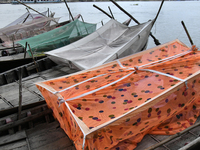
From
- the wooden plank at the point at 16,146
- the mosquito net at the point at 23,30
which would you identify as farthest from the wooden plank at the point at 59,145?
the mosquito net at the point at 23,30

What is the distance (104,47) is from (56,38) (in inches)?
160

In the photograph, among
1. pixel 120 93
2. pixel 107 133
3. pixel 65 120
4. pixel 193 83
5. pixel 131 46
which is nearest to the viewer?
pixel 107 133

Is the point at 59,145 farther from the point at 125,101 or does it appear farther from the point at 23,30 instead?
the point at 23,30

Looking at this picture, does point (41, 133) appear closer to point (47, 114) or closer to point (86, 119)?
point (47, 114)

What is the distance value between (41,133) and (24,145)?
520 millimetres

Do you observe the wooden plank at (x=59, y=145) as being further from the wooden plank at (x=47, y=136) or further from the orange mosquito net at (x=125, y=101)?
the orange mosquito net at (x=125, y=101)

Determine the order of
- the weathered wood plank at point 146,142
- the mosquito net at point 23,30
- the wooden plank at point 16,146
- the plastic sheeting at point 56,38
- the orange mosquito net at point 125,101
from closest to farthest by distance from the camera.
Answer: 1. the orange mosquito net at point 125,101
2. the weathered wood plank at point 146,142
3. the wooden plank at point 16,146
4. the plastic sheeting at point 56,38
5. the mosquito net at point 23,30

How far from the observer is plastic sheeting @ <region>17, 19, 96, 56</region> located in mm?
10075

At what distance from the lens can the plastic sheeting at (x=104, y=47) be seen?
24.8 ft

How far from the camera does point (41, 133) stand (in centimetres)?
506

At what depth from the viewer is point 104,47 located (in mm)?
8672

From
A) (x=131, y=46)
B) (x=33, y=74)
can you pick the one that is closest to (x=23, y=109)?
(x=33, y=74)

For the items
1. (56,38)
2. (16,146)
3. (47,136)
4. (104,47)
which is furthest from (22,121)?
(56,38)

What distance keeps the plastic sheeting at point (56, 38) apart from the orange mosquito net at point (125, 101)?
5.63 metres
